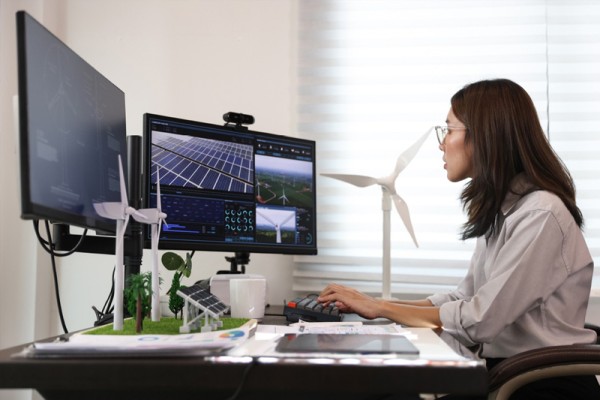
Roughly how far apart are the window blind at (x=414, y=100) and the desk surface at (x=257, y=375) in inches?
70.0

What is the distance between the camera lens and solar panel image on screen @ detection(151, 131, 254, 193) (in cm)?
196

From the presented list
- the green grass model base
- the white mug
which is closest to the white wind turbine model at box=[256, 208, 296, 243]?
the white mug

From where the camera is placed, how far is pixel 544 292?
1483mm

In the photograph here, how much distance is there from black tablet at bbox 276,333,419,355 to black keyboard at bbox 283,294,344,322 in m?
0.49

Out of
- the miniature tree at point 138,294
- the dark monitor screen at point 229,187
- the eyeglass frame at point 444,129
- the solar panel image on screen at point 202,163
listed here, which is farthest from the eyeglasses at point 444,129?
the miniature tree at point 138,294

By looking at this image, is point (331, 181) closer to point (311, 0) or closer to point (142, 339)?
point (311, 0)

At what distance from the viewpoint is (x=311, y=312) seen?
161 centimetres

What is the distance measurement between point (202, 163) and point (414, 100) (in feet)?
3.42

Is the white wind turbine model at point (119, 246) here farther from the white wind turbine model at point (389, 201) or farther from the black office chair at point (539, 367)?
the white wind turbine model at point (389, 201)

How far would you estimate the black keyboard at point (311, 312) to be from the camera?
61.6 inches

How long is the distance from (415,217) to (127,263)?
1.26 meters

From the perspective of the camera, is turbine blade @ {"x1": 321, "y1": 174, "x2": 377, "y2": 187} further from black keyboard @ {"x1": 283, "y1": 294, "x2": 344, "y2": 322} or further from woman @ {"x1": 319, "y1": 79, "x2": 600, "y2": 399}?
black keyboard @ {"x1": 283, "y1": 294, "x2": 344, "y2": 322}

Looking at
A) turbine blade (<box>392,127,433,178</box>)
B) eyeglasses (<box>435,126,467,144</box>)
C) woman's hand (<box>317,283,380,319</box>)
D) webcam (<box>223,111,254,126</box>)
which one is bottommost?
woman's hand (<box>317,283,380,319</box>)

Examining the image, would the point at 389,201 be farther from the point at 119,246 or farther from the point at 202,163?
the point at 119,246
